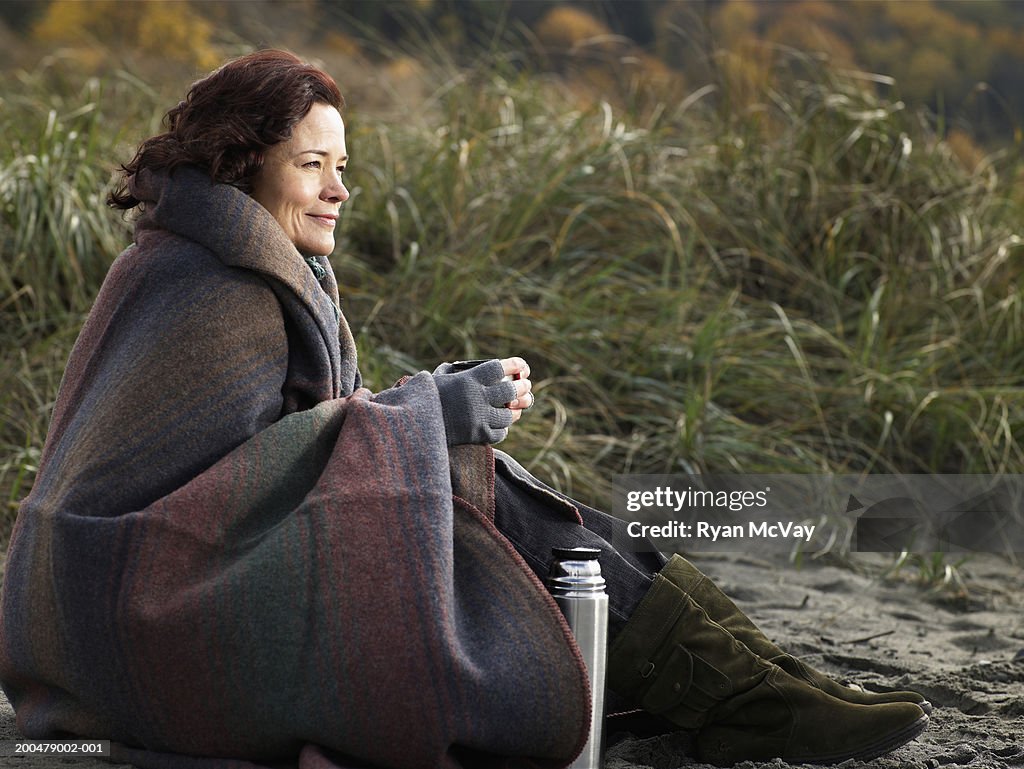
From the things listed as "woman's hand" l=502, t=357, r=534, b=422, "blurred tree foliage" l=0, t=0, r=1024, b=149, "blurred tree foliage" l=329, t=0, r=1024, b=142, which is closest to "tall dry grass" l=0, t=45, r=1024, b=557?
"blurred tree foliage" l=0, t=0, r=1024, b=149

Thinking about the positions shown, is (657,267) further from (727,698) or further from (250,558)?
(250,558)

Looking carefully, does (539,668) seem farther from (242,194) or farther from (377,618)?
(242,194)

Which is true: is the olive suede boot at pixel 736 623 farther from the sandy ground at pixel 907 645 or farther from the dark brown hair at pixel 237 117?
the dark brown hair at pixel 237 117

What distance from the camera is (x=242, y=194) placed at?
204 centimetres

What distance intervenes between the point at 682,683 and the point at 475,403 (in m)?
0.56

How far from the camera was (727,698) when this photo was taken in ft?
6.95

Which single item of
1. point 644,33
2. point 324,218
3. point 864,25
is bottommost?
point 324,218

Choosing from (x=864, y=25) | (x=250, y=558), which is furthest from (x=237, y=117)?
(x=864, y=25)

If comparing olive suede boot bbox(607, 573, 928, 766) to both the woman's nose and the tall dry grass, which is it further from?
the tall dry grass

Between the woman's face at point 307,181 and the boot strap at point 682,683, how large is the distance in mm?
893

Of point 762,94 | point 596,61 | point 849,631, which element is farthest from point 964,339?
point 596,61

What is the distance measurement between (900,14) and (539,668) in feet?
30.0

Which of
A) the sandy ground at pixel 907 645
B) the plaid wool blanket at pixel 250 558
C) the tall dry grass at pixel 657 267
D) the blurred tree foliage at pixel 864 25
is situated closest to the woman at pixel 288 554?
the plaid wool blanket at pixel 250 558

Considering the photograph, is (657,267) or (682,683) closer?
(682,683)
